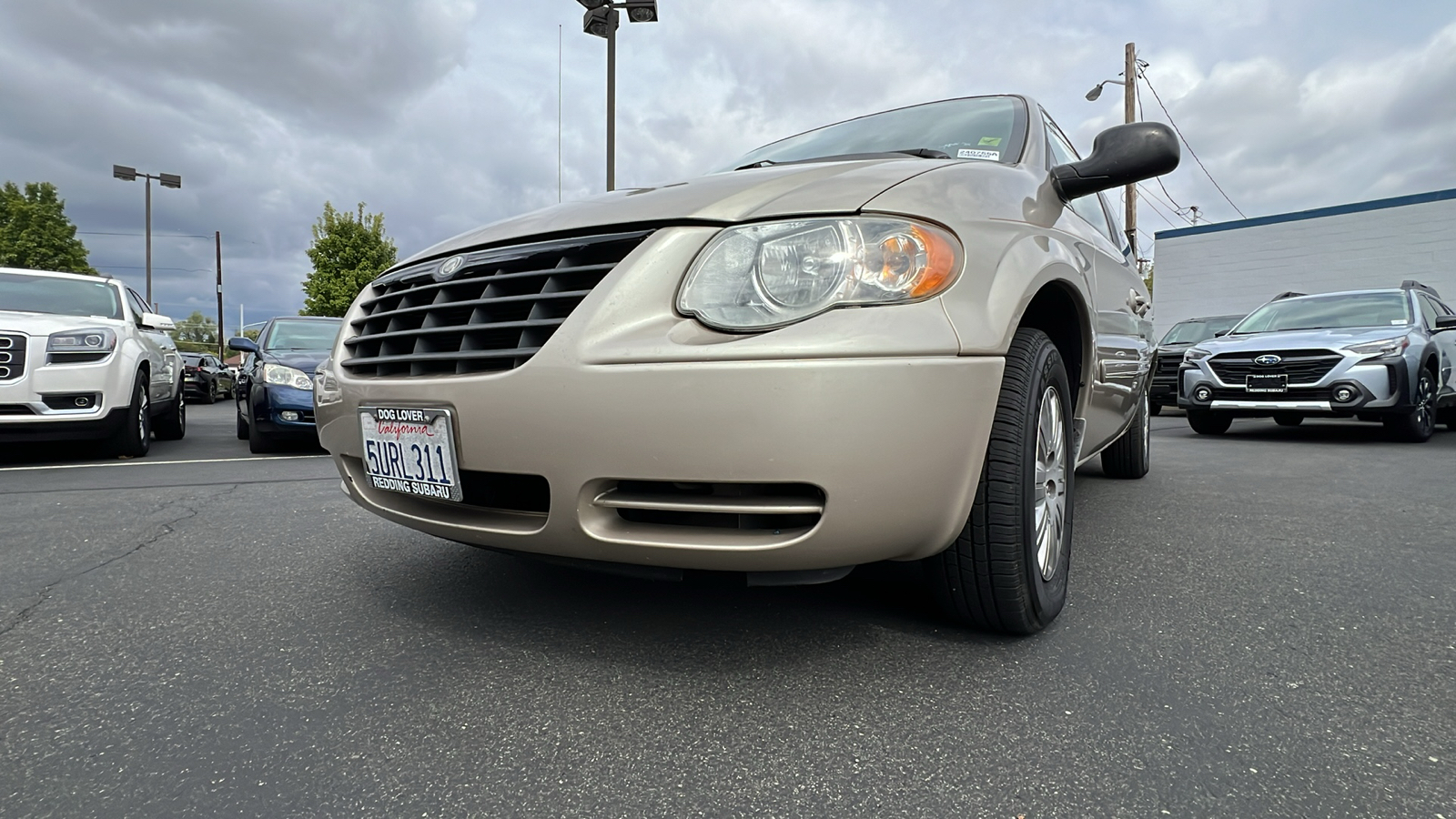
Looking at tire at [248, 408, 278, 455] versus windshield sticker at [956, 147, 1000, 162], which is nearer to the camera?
windshield sticker at [956, 147, 1000, 162]

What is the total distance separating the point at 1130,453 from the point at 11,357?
678 cm

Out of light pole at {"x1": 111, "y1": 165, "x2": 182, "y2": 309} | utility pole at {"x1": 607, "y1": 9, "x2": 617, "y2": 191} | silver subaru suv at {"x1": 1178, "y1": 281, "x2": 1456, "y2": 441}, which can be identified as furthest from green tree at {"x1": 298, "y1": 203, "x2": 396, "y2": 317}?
silver subaru suv at {"x1": 1178, "y1": 281, "x2": 1456, "y2": 441}

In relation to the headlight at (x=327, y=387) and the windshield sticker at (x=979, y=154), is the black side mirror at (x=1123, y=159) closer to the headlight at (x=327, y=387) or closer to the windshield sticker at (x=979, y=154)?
the windshield sticker at (x=979, y=154)

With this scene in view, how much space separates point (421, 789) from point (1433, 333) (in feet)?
29.3

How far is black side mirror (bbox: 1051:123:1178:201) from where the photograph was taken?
7.13ft

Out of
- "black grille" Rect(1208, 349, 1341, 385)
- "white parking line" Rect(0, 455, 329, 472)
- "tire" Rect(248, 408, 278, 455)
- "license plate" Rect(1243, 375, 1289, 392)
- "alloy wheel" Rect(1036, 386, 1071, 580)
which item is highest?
"black grille" Rect(1208, 349, 1341, 385)

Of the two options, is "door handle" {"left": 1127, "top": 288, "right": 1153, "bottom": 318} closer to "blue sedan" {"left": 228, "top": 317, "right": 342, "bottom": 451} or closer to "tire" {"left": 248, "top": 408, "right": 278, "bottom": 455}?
"blue sedan" {"left": 228, "top": 317, "right": 342, "bottom": 451}

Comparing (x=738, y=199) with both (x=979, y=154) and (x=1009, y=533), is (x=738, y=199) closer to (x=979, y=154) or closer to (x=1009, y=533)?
(x=1009, y=533)

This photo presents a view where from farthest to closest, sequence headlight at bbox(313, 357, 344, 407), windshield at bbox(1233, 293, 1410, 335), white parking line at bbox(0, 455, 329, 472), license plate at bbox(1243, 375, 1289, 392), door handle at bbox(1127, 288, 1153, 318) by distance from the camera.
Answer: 1. windshield at bbox(1233, 293, 1410, 335)
2. license plate at bbox(1243, 375, 1289, 392)
3. white parking line at bbox(0, 455, 329, 472)
4. door handle at bbox(1127, 288, 1153, 318)
5. headlight at bbox(313, 357, 344, 407)

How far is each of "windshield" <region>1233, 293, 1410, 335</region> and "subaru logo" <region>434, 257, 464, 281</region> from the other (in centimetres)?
775

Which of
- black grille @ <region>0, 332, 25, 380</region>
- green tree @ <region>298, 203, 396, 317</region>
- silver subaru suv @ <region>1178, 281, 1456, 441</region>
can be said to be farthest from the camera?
green tree @ <region>298, 203, 396, 317</region>

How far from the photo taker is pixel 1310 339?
22.2 feet

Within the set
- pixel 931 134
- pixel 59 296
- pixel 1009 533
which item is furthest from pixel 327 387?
pixel 59 296

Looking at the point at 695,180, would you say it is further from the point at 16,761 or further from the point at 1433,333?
the point at 1433,333
